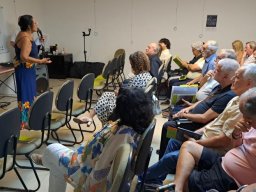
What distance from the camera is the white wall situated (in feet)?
19.2

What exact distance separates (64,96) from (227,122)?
1.70m

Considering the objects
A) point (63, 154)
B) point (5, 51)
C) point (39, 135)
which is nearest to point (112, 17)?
point (5, 51)

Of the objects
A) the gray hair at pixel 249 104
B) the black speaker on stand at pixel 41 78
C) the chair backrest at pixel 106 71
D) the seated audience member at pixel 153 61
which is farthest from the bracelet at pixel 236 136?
the black speaker on stand at pixel 41 78

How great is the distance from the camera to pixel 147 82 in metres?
2.93

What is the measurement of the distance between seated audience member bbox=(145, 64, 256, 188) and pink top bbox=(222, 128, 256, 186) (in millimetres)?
193

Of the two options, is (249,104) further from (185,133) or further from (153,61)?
(153,61)

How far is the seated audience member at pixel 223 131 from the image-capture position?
1.80 meters

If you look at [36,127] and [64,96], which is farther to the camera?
[64,96]

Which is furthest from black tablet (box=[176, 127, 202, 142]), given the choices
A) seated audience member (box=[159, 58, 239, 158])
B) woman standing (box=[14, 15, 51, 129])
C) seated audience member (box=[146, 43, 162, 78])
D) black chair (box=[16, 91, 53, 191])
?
seated audience member (box=[146, 43, 162, 78])

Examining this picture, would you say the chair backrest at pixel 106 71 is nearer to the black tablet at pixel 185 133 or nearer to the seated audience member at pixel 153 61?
the seated audience member at pixel 153 61

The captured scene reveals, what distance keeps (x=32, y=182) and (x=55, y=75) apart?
15.0 feet

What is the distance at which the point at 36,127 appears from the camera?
7.34 feet

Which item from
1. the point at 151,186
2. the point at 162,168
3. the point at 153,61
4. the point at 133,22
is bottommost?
the point at 151,186

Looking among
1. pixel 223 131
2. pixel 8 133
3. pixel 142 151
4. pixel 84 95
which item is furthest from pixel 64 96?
pixel 223 131
